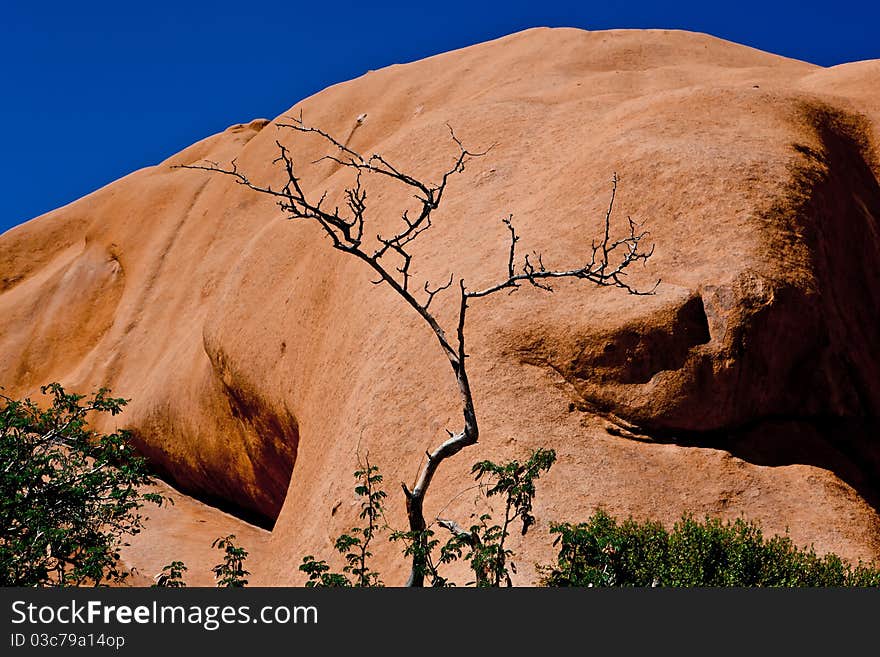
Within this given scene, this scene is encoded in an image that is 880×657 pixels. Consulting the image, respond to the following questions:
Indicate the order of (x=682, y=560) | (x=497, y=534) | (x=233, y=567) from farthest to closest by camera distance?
(x=233, y=567) < (x=682, y=560) < (x=497, y=534)

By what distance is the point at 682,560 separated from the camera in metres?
9.91

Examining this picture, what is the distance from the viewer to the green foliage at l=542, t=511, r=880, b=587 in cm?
964

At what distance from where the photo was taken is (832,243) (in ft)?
48.9

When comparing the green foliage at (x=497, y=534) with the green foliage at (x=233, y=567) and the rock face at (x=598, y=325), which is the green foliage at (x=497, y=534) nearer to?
the rock face at (x=598, y=325)

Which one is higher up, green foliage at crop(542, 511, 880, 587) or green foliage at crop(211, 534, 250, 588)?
green foliage at crop(211, 534, 250, 588)

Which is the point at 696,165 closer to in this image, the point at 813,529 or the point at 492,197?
the point at 492,197

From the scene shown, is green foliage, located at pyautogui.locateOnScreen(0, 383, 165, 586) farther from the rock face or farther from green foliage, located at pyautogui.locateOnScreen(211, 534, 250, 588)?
the rock face

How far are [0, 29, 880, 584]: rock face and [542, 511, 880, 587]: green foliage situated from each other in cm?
93

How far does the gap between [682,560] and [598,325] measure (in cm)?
360

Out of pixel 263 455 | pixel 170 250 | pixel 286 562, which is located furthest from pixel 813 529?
pixel 170 250

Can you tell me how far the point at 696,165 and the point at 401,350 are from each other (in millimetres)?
4154

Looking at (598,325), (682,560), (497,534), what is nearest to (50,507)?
(497,534)

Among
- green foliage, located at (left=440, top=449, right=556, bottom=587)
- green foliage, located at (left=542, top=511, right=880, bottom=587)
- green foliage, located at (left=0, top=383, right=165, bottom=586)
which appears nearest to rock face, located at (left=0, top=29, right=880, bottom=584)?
green foliage, located at (left=542, top=511, right=880, bottom=587)

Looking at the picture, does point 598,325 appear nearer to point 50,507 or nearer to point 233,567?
point 233,567
